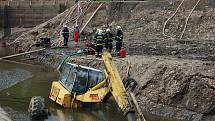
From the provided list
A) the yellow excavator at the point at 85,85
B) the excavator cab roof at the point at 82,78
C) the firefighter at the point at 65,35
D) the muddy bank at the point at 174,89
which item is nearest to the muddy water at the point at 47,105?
the yellow excavator at the point at 85,85

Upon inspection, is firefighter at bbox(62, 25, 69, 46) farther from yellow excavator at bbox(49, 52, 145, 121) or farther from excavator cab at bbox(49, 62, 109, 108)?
excavator cab at bbox(49, 62, 109, 108)

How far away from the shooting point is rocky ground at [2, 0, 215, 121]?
17.9 meters

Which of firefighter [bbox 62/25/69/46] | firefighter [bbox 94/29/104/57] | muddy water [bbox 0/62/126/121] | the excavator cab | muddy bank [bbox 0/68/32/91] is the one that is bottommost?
muddy bank [bbox 0/68/32/91]

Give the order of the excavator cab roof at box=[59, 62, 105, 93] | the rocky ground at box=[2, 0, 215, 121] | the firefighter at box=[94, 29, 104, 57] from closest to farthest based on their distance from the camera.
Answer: the rocky ground at box=[2, 0, 215, 121] → the excavator cab roof at box=[59, 62, 105, 93] → the firefighter at box=[94, 29, 104, 57]

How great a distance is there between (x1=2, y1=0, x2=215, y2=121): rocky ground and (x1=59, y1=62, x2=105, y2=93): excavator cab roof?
2073mm

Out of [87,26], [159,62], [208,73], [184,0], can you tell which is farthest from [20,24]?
[208,73]

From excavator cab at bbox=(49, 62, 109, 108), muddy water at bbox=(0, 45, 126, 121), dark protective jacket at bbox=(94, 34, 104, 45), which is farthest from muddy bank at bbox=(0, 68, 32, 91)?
dark protective jacket at bbox=(94, 34, 104, 45)

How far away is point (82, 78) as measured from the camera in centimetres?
1922

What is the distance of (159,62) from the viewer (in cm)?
2084

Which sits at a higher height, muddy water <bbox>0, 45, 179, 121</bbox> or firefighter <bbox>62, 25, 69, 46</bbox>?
firefighter <bbox>62, 25, 69, 46</bbox>

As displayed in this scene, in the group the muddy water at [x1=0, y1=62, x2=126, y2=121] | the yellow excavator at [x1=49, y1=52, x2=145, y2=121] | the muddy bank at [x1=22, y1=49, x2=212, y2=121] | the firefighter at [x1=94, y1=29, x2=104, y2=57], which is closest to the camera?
the yellow excavator at [x1=49, y1=52, x2=145, y2=121]

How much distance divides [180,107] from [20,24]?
1210 inches

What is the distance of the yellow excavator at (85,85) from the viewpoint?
16.8 meters

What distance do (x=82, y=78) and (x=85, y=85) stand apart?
12.8 inches
